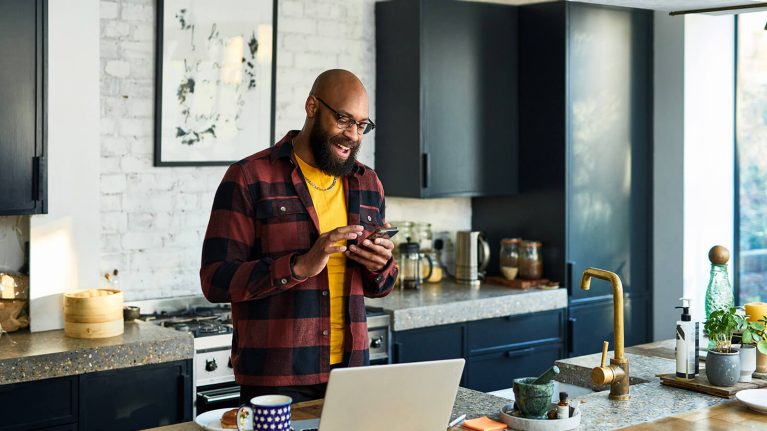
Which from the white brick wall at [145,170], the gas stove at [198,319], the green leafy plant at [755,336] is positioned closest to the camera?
the green leafy plant at [755,336]

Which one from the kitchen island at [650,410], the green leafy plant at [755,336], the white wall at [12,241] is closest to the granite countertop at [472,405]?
the kitchen island at [650,410]

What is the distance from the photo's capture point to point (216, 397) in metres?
4.14

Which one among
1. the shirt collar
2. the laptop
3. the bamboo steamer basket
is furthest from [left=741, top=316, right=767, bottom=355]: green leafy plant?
the bamboo steamer basket

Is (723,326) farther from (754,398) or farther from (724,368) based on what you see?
(754,398)

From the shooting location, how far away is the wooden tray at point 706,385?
2.96 metres

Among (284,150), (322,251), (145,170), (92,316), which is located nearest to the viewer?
(322,251)

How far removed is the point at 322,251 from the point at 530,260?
2.91m

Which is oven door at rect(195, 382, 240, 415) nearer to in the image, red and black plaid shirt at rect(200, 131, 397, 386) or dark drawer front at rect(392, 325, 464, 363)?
dark drawer front at rect(392, 325, 464, 363)

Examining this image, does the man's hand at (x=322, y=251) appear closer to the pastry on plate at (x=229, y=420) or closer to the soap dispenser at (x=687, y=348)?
the pastry on plate at (x=229, y=420)

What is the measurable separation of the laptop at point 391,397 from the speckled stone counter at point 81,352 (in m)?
1.74

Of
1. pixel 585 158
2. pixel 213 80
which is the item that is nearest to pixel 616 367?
pixel 213 80

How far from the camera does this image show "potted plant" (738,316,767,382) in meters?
3.08

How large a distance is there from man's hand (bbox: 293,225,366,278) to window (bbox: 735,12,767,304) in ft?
12.1

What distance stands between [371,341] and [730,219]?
2.52 meters
